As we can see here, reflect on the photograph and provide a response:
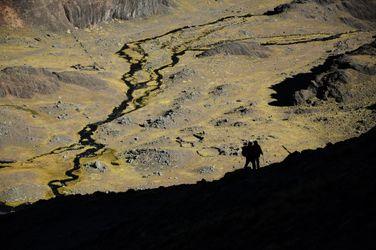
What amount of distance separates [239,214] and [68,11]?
388ft

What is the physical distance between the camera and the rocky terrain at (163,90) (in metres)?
55.8

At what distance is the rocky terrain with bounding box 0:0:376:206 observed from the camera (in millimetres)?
55781

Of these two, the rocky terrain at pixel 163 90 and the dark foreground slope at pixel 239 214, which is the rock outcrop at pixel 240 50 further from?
the dark foreground slope at pixel 239 214

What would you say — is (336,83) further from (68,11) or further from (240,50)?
(68,11)

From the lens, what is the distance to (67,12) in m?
129

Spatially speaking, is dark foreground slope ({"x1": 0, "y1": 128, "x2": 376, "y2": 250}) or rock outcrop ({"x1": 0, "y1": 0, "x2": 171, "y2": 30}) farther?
rock outcrop ({"x1": 0, "y1": 0, "x2": 171, "y2": 30})

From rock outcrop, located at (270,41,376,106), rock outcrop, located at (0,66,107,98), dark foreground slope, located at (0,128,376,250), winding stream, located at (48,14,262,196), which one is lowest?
winding stream, located at (48,14,262,196)

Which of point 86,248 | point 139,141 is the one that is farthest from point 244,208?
point 139,141

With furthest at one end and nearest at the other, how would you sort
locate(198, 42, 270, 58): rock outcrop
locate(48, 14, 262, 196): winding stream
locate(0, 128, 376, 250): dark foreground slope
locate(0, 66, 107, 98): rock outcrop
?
1. locate(198, 42, 270, 58): rock outcrop
2. locate(0, 66, 107, 98): rock outcrop
3. locate(48, 14, 262, 196): winding stream
4. locate(0, 128, 376, 250): dark foreground slope

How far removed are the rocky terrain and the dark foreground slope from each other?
20962 millimetres

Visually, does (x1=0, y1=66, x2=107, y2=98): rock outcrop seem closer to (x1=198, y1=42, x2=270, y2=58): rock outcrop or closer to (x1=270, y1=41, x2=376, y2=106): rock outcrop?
→ (x1=198, y1=42, x2=270, y2=58): rock outcrop

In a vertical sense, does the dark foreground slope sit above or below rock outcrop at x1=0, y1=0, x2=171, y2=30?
above

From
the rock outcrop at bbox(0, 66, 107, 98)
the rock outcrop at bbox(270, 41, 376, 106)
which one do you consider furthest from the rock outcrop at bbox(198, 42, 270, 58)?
the rock outcrop at bbox(0, 66, 107, 98)

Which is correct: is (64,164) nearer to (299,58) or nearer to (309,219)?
(309,219)
